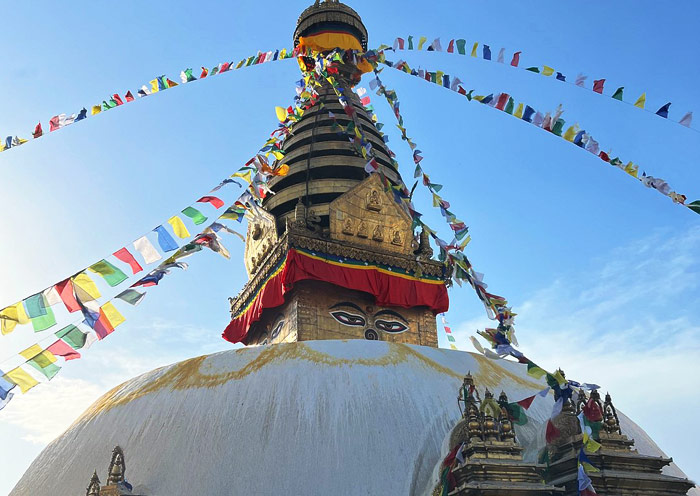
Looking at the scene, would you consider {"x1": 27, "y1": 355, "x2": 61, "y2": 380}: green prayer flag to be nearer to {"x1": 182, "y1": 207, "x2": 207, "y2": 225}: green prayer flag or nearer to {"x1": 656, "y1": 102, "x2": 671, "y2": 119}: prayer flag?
{"x1": 182, "y1": 207, "x2": 207, "y2": 225}: green prayer flag

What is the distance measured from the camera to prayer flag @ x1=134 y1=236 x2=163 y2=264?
7988 millimetres

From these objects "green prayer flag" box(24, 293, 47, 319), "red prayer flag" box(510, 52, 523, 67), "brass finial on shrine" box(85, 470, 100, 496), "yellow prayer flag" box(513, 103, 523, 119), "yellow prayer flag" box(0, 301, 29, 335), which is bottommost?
"brass finial on shrine" box(85, 470, 100, 496)

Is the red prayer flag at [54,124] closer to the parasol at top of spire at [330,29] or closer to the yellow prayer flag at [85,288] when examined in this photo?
the yellow prayer flag at [85,288]

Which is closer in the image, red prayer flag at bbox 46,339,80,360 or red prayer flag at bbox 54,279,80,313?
red prayer flag at bbox 46,339,80,360

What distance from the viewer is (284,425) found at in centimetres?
638

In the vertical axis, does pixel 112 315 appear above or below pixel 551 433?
above

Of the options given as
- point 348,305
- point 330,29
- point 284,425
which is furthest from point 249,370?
point 330,29

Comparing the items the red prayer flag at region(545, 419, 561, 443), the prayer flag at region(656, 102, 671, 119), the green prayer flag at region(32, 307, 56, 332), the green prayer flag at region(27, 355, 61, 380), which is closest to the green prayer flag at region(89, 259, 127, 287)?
the green prayer flag at region(32, 307, 56, 332)

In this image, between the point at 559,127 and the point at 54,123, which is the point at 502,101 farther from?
the point at 54,123

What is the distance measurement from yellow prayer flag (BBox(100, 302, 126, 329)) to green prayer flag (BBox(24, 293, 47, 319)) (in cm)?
62

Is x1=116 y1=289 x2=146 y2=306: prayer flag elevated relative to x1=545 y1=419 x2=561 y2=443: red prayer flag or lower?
elevated

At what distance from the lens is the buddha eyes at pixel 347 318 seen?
11906 millimetres

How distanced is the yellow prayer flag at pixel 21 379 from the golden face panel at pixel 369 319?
19.8 ft

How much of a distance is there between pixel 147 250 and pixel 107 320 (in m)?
1.16
